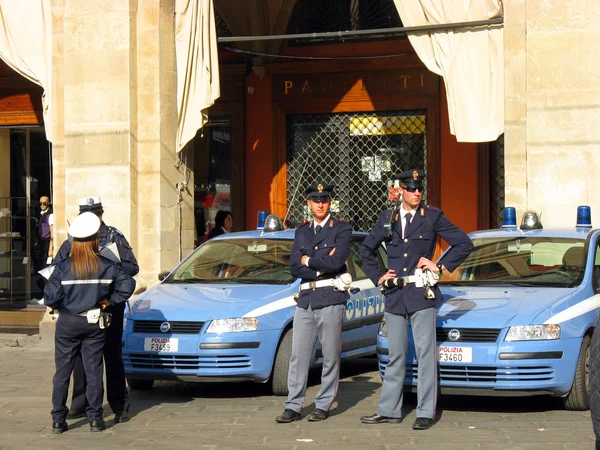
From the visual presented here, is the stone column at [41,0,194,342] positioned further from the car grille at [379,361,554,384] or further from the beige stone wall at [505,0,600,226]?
the car grille at [379,361,554,384]

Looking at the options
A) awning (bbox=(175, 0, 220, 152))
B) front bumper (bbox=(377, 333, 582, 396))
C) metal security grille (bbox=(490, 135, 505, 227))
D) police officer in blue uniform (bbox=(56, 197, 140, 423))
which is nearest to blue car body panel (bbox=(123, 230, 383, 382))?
police officer in blue uniform (bbox=(56, 197, 140, 423))

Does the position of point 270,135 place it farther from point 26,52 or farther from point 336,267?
point 336,267

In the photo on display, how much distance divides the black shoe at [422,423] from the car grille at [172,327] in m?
2.27

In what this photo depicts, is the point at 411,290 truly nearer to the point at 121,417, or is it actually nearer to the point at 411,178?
the point at 411,178

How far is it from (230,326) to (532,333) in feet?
8.53

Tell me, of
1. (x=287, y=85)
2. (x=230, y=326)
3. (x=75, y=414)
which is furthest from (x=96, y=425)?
(x=287, y=85)

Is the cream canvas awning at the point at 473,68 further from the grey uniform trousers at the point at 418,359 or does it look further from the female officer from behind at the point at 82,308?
the female officer from behind at the point at 82,308

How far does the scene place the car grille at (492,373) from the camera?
322 inches

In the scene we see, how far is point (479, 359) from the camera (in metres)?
8.25

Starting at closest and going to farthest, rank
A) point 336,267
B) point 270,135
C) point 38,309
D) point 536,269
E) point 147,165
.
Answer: point 336,267
point 536,269
point 147,165
point 38,309
point 270,135

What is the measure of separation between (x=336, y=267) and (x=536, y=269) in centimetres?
208

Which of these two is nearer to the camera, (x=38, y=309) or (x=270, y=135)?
(x=38, y=309)

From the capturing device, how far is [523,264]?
9609 mm

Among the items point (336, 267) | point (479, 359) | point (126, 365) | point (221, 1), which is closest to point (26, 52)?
point (221, 1)
